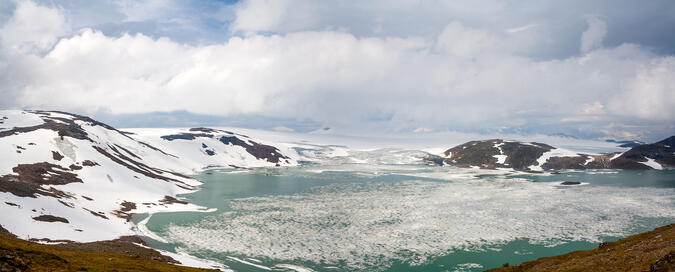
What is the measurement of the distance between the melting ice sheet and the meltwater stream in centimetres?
21

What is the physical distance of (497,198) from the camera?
113 meters

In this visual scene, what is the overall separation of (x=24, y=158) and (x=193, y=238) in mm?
81239

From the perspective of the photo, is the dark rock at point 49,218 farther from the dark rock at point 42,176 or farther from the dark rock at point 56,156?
the dark rock at point 56,156

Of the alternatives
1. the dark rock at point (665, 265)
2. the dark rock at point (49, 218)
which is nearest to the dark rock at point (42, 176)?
Result: the dark rock at point (49, 218)

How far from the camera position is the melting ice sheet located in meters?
59.8

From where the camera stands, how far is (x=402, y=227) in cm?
7381

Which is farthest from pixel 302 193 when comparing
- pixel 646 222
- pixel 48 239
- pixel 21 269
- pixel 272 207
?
pixel 21 269

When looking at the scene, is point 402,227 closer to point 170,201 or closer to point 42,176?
point 170,201

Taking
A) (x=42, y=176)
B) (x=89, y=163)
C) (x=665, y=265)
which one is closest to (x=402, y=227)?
(x=665, y=265)

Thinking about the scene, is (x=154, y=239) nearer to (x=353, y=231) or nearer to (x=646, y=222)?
(x=353, y=231)

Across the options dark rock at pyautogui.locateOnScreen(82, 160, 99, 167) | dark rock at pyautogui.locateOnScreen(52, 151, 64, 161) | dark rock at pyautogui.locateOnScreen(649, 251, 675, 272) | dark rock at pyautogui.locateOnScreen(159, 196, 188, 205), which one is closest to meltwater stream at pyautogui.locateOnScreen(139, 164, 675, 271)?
dark rock at pyautogui.locateOnScreen(159, 196, 188, 205)

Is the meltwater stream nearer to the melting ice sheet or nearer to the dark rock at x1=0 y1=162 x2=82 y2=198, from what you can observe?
the melting ice sheet

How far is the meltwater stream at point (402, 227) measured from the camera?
181 ft

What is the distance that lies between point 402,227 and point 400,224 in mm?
2626
